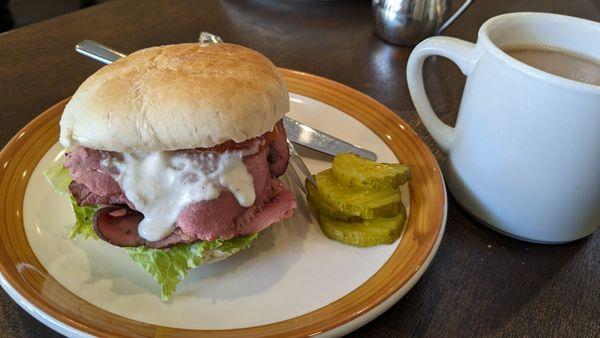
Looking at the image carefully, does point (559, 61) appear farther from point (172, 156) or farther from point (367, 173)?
point (172, 156)

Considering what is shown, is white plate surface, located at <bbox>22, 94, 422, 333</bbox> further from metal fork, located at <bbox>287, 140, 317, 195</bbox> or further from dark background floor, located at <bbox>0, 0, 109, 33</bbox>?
dark background floor, located at <bbox>0, 0, 109, 33</bbox>

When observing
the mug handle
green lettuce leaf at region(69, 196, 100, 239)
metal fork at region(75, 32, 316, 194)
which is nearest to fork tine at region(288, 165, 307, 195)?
metal fork at region(75, 32, 316, 194)

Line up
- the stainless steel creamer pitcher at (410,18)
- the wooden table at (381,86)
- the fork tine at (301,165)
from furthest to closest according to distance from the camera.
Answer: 1. the stainless steel creamer pitcher at (410,18)
2. the fork tine at (301,165)
3. the wooden table at (381,86)

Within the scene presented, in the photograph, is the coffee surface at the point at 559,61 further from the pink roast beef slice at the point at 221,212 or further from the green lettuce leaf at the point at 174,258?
the green lettuce leaf at the point at 174,258

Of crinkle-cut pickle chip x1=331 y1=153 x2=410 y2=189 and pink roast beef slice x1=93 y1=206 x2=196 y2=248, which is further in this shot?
crinkle-cut pickle chip x1=331 y1=153 x2=410 y2=189

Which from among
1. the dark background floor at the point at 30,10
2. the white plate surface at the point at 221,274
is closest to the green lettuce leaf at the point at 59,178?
the white plate surface at the point at 221,274

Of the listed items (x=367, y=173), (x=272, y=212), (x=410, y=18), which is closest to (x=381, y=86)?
(x=410, y=18)

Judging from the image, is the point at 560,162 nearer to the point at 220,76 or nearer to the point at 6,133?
the point at 220,76
